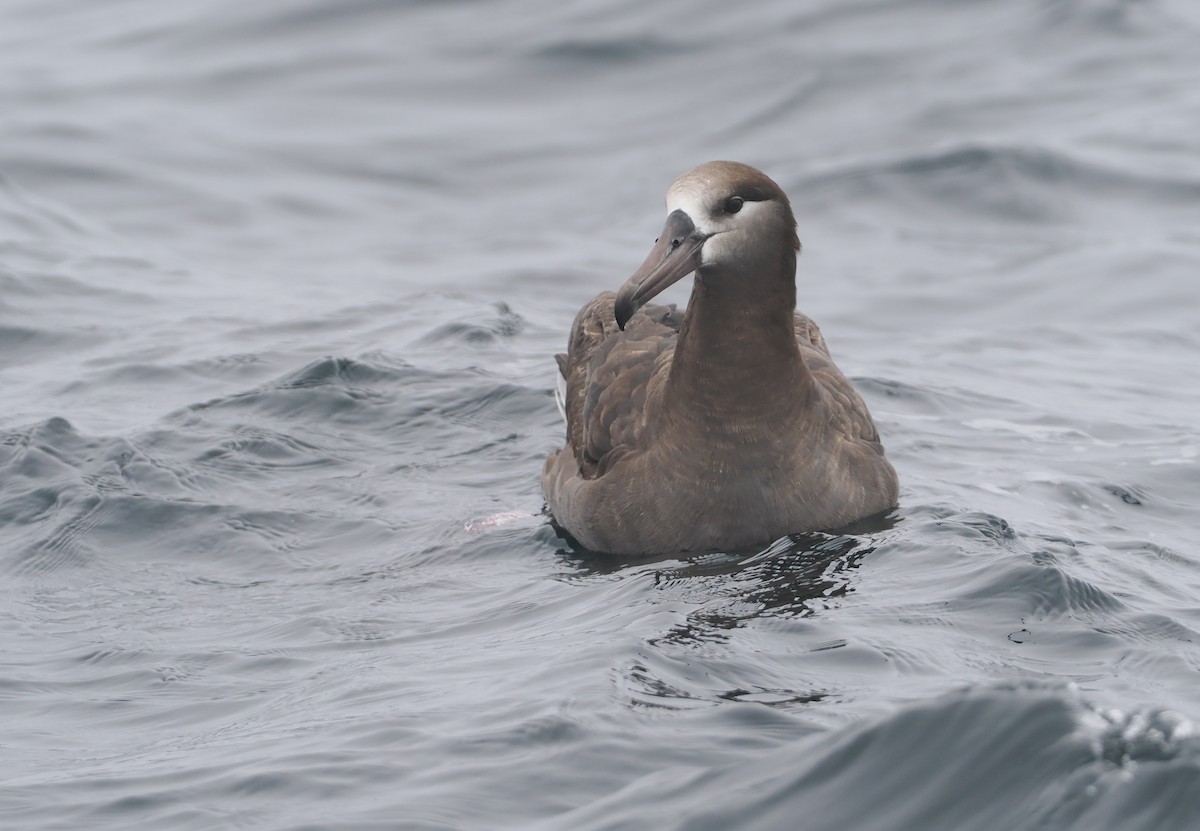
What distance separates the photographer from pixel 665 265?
7680 millimetres

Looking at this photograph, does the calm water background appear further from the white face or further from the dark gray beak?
the white face

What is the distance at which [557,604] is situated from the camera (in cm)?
787

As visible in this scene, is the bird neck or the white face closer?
the white face

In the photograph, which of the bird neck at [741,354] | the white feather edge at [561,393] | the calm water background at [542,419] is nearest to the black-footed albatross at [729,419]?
the bird neck at [741,354]

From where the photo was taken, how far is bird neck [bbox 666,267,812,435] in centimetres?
816

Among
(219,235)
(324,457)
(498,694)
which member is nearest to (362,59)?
(219,235)

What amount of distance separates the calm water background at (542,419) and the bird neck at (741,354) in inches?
28.5

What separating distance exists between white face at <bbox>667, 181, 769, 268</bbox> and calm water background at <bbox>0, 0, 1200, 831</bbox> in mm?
1487

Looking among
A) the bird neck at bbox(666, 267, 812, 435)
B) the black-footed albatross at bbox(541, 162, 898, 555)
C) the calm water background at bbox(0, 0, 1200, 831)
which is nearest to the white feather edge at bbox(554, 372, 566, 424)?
the calm water background at bbox(0, 0, 1200, 831)

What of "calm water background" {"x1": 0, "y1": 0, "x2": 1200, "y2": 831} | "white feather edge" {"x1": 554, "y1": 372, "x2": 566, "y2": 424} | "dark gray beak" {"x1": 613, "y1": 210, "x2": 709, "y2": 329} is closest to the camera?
"calm water background" {"x1": 0, "y1": 0, "x2": 1200, "y2": 831}

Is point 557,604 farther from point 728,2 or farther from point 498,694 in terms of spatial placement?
point 728,2

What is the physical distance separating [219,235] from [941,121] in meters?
8.55

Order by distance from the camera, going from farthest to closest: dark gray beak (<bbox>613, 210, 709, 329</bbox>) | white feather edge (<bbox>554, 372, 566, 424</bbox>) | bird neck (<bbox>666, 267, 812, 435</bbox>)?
white feather edge (<bbox>554, 372, 566, 424</bbox>) < bird neck (<bbox>666, 267, 812, 435</bbox>) < dark gray beak (<bbox>613, 210, 709, 329</bbox>)

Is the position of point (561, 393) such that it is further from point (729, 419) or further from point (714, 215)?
point (714, 215)
